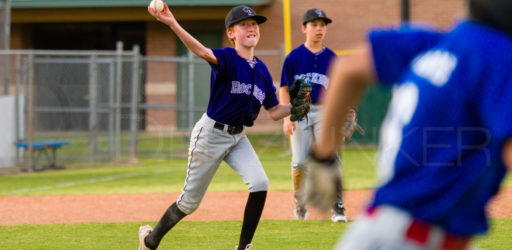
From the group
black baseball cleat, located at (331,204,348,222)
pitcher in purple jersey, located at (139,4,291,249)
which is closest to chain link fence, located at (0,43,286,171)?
black baseball cleat, located at (331,204,348,222)

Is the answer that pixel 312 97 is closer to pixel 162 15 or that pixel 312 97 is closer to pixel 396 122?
pixel 162 15

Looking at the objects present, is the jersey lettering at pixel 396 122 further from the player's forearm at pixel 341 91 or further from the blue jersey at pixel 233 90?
the blue jersey at pixel 233 90

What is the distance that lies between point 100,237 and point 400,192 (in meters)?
5.23

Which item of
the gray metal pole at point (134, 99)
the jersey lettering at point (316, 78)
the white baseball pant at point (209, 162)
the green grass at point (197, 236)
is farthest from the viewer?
the gray metal pole at point (134, 99)

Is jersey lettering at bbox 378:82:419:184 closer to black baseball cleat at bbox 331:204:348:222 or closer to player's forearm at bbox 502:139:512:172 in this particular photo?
player's forearm at bbox 502:139:512:172

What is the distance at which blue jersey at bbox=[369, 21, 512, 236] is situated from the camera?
6.80 feet

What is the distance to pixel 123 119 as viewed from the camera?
67.2 feet

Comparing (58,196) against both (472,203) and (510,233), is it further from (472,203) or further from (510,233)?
(472,203)

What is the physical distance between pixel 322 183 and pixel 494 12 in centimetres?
77

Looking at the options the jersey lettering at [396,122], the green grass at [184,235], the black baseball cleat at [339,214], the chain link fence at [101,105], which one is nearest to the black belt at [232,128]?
the green grass at [184,235]

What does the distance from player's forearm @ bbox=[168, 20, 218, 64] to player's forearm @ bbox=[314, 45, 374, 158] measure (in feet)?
9.17

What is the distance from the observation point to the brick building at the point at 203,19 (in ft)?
70.1

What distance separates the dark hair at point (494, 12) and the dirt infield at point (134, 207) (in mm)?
6147

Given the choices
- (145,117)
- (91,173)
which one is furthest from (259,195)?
(145,117)
